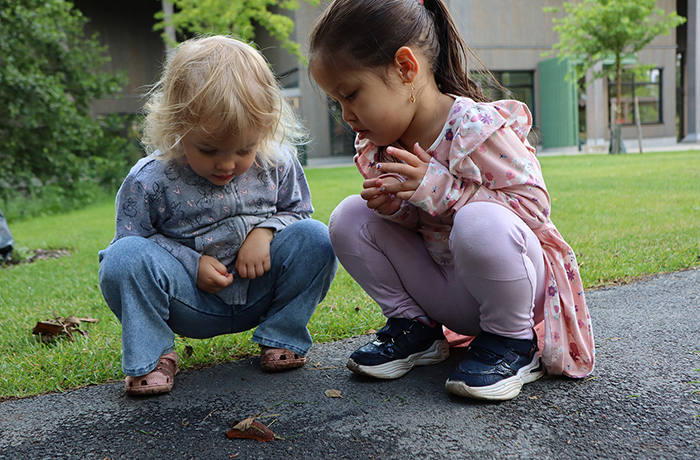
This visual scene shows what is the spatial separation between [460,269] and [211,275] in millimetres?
724

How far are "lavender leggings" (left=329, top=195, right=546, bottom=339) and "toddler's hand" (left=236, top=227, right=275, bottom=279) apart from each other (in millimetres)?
216

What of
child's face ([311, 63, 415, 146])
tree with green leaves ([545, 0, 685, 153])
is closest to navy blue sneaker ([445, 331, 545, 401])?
child's face ([311, 63, 415, 146])

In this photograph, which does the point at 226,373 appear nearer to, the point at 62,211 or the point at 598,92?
the point at 62,211

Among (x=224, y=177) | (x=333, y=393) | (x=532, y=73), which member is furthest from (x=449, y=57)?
(x=532, y=73)

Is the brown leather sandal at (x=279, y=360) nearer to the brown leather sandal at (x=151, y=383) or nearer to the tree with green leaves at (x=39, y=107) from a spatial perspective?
the brown leather sandal at (x=151, y=383)

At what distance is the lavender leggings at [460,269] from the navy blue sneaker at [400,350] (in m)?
0.04

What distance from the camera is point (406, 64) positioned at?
157 cm

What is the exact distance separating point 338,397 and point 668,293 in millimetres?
1535

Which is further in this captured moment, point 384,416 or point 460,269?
point 460,269

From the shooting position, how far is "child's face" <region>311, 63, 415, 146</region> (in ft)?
5.12

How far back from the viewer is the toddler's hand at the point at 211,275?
1.67 meters

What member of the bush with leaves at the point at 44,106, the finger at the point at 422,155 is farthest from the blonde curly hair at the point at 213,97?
the bush with leaves at the point at 44,106

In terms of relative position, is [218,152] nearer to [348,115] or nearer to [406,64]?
[348,115]

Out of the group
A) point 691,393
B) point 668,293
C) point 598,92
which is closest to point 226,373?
point 691,393
